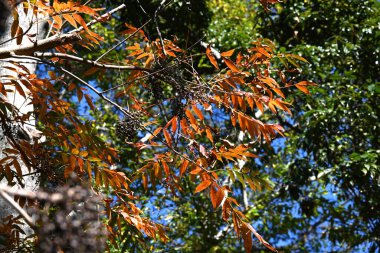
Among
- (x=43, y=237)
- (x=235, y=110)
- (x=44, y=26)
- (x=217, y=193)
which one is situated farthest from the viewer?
(x=44, y=26)

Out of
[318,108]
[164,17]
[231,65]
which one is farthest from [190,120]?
[164,17]

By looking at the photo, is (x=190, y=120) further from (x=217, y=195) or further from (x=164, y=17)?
(x=164, y=17)

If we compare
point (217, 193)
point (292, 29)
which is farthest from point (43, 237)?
point (292, 29)

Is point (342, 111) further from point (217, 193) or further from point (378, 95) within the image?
point (217, 193)

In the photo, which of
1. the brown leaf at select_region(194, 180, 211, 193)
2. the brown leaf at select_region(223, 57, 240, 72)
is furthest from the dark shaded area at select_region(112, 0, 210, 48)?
the brown leaf at select_region(194, 180, 211, 193)

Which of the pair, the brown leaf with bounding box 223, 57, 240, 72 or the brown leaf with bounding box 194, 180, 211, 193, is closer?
the brown leaf with bounding box 194, 180, 211, 193

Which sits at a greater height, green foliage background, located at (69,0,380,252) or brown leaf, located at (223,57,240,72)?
green foliage background, located at (69,0,380,252)

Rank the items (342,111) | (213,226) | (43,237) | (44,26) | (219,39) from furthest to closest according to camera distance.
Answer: (213,226) → (219,39) → (342,111) → (44,26) → (43,237)

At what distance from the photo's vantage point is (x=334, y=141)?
15.7 ft

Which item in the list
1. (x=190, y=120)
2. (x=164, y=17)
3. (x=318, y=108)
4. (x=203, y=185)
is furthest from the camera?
(x=164, y=17)

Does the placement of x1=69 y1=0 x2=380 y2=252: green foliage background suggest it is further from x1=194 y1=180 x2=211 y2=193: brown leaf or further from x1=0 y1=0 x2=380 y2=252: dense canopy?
x1=194 y1=180 x2=211 y2=193: brown leaf

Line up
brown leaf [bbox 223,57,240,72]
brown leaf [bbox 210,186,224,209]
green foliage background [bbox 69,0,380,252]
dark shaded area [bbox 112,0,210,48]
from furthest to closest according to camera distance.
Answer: dark shaded area [bbox 112,0,210,48] < green foliage background [bbox 69,0,380,252] < brown leaf [bbox 223,57,240,72] < brown leaf [bbox 210,186,224,209]

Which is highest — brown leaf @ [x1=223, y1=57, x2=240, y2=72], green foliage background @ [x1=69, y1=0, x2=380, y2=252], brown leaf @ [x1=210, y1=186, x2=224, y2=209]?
green foliage background @ [x1=69, y1=0, x2=380, y2=252]

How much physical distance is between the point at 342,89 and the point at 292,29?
0.93m
